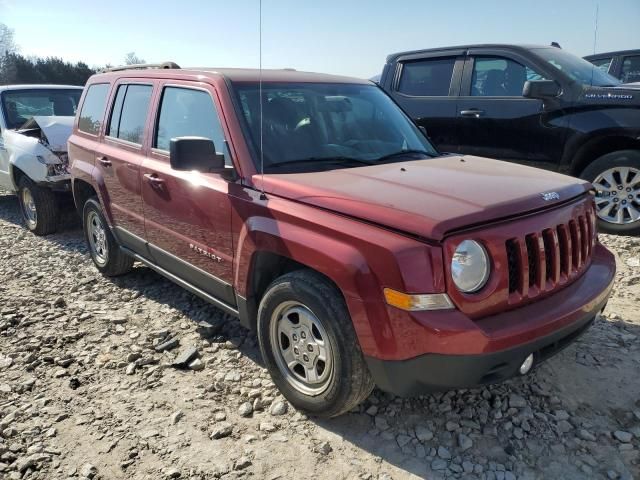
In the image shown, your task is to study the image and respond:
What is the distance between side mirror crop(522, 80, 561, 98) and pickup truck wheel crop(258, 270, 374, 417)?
13.1ft

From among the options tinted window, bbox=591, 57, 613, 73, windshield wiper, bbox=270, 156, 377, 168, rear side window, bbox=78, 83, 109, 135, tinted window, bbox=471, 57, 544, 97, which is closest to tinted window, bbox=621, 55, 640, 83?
tinted window, bbox=591, 57, 613, 73

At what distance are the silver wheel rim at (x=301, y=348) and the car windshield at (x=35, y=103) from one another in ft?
20.8

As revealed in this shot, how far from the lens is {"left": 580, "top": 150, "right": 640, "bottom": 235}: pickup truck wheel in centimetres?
521

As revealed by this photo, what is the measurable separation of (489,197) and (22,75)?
34201 millimetres

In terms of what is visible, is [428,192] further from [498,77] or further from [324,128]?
[498,77]

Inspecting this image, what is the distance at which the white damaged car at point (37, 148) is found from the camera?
21.1 ft

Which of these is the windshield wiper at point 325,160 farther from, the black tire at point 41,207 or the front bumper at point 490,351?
the black tire at point 41,207

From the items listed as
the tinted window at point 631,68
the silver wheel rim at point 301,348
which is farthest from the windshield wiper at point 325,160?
the tinted window at point 631,68

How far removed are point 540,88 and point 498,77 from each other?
32.2 inches

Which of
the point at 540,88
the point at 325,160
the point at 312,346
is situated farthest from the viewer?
the point at 540,88

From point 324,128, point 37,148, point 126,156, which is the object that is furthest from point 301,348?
point 37,148

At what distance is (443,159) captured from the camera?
3561 millimetres

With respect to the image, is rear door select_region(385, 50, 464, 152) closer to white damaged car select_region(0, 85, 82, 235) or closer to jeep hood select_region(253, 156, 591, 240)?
jeep hood select_region(253, 156, 591, 240)

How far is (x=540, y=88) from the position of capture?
547cm
